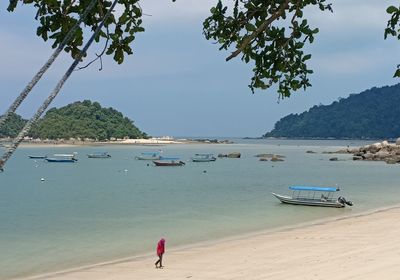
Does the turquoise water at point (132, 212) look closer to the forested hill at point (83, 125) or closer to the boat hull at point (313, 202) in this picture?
the boat hull at point (313, 202)

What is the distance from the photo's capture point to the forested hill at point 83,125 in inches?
6959

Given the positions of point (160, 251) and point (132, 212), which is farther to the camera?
point (132, 212)

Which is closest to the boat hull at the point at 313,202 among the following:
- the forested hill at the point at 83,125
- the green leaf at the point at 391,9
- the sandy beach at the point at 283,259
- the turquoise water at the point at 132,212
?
the turquoise water at the point at 132,212

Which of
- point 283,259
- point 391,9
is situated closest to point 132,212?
point 283,259

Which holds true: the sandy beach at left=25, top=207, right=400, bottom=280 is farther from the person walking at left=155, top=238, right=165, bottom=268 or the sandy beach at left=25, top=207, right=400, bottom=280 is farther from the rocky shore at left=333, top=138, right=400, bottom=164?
the rocky shore at left=333, top=138, right=400, bottom=164

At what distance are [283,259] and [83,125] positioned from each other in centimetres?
17090

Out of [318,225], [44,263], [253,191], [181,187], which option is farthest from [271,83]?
[181,187]

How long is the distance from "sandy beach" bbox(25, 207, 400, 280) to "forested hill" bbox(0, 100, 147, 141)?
519ft

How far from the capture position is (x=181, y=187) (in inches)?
1772

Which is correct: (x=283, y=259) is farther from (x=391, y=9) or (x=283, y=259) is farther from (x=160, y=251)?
(x=391, y=9)

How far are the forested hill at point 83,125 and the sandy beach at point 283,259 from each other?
15814 centimetres

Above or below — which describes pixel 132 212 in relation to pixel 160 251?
below

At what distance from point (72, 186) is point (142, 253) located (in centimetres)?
2976

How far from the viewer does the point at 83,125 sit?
18025 centimetres
